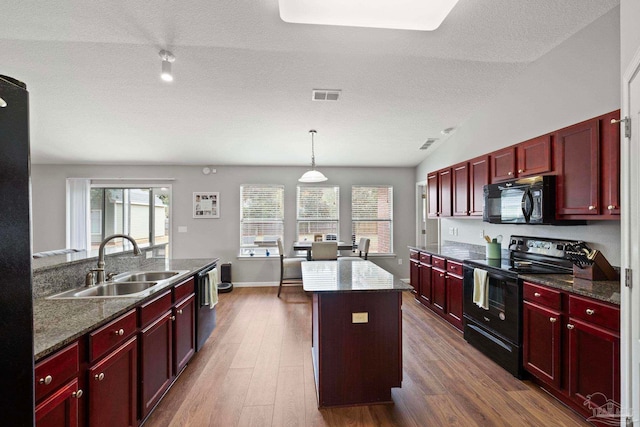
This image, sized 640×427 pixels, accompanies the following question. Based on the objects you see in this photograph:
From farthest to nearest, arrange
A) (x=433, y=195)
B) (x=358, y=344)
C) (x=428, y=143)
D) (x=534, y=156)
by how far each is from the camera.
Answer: (x=428, y=143) < (x=433, y=195) < (x=534, y=156) < (x=358, y=344)

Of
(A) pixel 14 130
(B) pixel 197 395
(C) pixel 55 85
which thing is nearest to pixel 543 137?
(A) pixel 14 130

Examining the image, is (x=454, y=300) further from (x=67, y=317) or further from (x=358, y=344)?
(x=67, y=317)

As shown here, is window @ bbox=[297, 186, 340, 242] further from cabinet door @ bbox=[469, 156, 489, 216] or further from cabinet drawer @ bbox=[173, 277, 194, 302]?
cabinet drawer @ bbox=[173, 277, 194, 302]

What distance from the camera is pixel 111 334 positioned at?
1500 millimetres

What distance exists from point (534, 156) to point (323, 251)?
9.48 feet

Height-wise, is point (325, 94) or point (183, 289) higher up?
point (325, 94)

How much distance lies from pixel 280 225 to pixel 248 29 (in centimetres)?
388

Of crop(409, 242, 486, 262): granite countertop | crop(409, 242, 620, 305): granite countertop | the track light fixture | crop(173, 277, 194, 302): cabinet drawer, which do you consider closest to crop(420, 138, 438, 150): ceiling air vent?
crop(409, 242, 486, 262): granite countertop

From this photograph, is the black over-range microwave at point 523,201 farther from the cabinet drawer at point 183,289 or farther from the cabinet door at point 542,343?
the cabinet drawer at point 183,289

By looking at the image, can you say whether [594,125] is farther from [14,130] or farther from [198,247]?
[198,247]

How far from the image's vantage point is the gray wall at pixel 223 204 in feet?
17.9

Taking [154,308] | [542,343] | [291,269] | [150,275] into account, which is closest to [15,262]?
[154,308]

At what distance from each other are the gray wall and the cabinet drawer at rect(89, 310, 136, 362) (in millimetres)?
4090

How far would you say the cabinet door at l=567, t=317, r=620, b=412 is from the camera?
1.70 m
